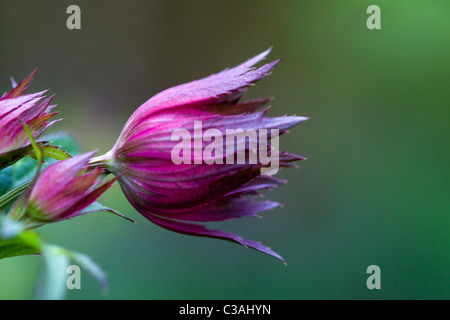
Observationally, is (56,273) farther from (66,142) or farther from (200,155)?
(66,142)

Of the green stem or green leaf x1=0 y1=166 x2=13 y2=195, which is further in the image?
green leaf x1=0 y1=166 x2=13 y2=195

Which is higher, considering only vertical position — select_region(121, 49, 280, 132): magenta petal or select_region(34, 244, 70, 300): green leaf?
select_region(121, 49, 280, 132): magenta petal

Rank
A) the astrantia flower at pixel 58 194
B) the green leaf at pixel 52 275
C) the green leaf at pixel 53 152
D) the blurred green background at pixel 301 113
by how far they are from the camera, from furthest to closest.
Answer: the blurred green background at pixel 301 113 → the green leaf at pixel 53 152 → the astrantia flower at pixel 58 194 → the green leaf at pixel 52 275

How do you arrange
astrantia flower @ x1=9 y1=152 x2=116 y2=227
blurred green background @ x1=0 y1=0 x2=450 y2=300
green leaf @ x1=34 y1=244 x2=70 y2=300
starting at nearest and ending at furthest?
green leaf @ x1=34 y1=244 x2=70 y2=300 < astrantia flower @ x1=9 y1=152 x2=116 y2=227 < blurred green background @ x1=0 y1=0 x2=450 y2=300

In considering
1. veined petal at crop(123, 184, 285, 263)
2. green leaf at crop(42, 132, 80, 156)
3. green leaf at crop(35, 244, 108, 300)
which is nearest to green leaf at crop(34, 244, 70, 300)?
green leaf at crop(35, 244, 108, 300)

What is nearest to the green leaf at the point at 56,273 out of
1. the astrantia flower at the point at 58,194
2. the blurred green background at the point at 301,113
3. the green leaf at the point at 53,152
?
the astrantia flower at the point at 58,194

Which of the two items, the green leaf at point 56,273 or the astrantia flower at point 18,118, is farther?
the astrantia flower at point 18,118

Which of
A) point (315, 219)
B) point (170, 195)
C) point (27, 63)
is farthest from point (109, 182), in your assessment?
point (27, 63)

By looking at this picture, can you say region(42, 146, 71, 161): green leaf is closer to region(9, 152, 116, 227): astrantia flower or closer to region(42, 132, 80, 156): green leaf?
region(9, 152, 116, 227): astrantia flower

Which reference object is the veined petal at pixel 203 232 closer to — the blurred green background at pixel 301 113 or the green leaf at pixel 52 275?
the green leaf at pixel 52 275
